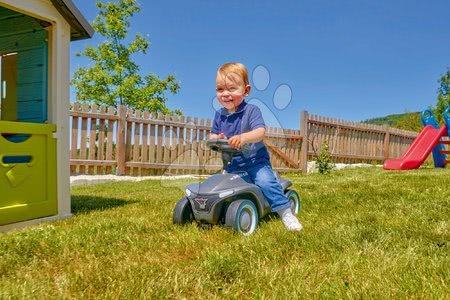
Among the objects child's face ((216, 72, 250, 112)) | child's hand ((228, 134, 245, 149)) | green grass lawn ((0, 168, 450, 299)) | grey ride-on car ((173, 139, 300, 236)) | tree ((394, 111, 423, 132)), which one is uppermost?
tree ((394, 111, 423, 132))

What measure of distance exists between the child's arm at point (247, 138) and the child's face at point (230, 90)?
339mm

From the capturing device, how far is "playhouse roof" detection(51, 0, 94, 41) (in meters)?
3.94

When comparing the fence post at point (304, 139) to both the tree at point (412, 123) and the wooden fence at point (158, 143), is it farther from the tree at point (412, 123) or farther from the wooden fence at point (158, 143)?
the tree at point (412, 123)

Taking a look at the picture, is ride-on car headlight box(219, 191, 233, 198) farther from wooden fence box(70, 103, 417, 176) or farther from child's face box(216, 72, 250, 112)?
wooden fence box(70, 103, 417, 176)

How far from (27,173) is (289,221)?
242 cm

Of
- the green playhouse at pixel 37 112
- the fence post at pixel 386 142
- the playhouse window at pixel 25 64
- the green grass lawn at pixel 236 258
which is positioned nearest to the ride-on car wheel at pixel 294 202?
the green grass lawn at pixel 236 258

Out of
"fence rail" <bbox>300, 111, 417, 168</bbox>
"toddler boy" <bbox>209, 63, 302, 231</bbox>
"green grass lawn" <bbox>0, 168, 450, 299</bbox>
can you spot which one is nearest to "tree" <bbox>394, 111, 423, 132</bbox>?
"fence rail" <bbox>300, 111, 417, 168</bbox>

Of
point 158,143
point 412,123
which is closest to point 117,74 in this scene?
point 158,143

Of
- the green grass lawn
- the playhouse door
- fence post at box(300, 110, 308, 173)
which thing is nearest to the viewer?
the green grass lawn

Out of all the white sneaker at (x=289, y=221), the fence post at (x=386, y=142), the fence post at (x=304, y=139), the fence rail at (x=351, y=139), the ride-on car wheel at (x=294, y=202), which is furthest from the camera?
the fence post at (x=386, y=142)

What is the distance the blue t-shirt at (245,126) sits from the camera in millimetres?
3045

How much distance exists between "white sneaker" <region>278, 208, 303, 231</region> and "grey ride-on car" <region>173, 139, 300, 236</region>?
0.18 meters

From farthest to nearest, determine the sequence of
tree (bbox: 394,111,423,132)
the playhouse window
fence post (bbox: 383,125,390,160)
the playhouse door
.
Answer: tree (bbox: 394,111,423,132)
fence post (bbox: 383,125,390,160)
the playhouse window
the playhouse door

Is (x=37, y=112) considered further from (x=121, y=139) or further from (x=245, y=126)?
(x=121, y=139)
